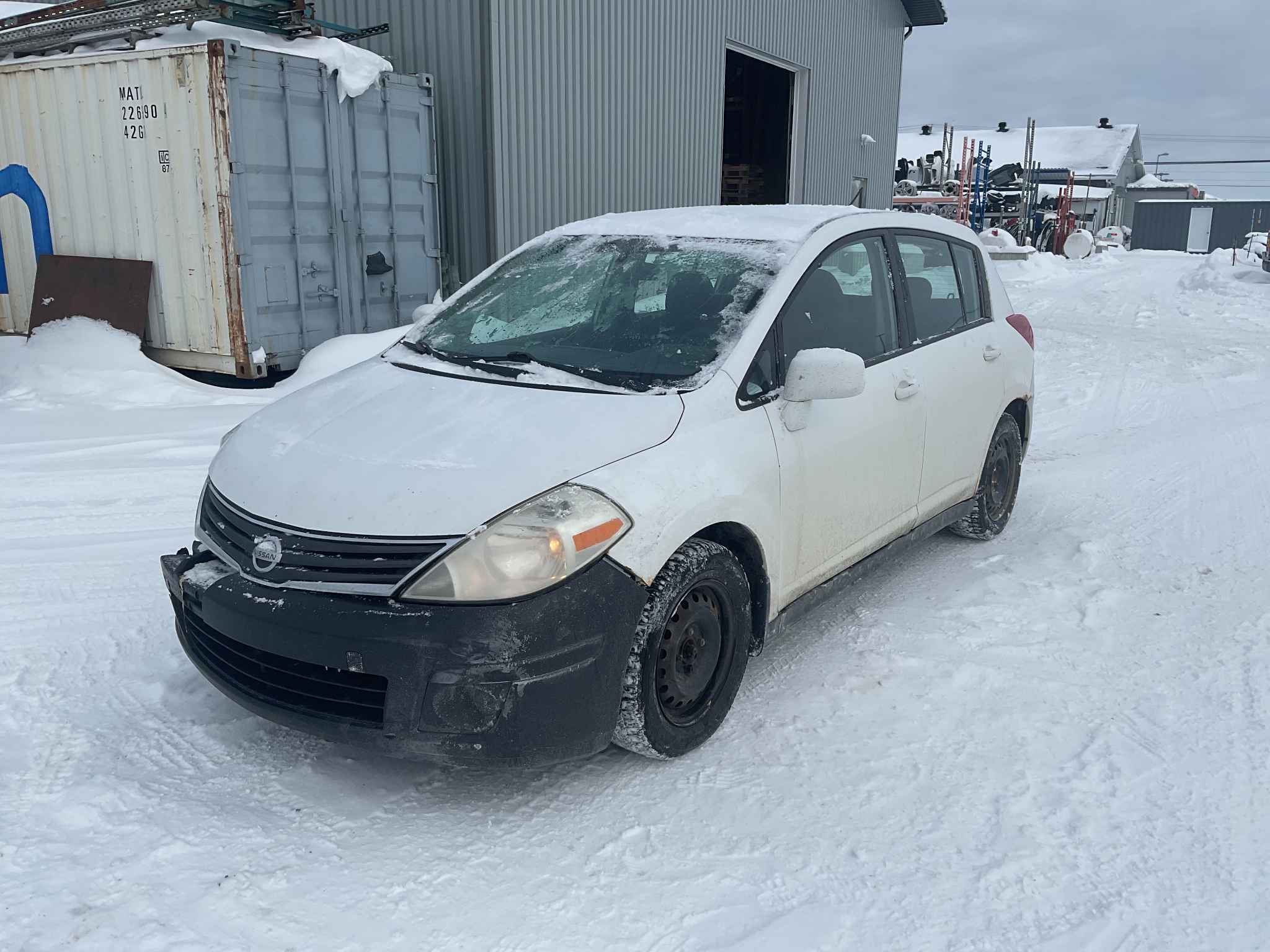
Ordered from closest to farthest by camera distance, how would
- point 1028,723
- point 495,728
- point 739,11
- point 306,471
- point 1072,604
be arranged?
point 495,728, point 306,471, point 1028,723, point 1072,604, point 739,11

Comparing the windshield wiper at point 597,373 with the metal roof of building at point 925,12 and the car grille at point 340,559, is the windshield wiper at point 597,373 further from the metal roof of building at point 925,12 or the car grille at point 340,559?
the metal roof of building at point 925,12

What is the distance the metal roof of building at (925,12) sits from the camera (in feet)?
62.7

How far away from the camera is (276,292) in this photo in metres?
8.88

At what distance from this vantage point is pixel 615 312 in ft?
12.9

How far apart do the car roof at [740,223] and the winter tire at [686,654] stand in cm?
145

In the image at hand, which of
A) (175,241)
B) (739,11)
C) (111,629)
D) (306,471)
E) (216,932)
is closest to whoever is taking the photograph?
(216,932)

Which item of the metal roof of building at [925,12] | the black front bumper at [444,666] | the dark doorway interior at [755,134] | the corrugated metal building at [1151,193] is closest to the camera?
the black front bumper at [444,666]

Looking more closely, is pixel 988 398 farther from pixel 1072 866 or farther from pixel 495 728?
pixel 495 728

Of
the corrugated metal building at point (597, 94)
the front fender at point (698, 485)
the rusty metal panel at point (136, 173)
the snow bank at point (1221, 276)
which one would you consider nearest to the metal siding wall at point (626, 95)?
the corrugated metal building at point (597, 94)

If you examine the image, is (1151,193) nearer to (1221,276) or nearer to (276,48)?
(1221,276)

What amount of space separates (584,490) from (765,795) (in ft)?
3.56

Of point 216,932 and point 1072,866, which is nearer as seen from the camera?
point 216,932

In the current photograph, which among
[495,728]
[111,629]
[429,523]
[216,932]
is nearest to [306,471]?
[429,523]

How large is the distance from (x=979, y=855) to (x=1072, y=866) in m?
0.24
